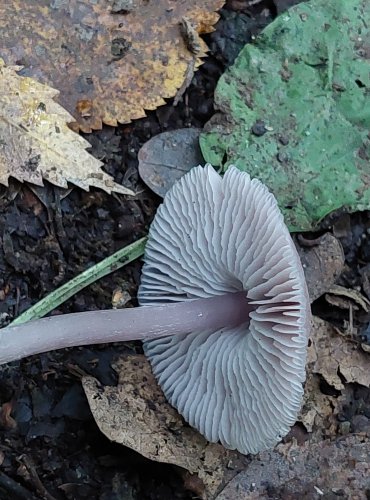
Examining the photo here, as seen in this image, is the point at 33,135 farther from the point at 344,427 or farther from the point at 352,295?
the point at 344,427

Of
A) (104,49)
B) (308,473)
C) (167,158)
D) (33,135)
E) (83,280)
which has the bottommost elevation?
(308,473)

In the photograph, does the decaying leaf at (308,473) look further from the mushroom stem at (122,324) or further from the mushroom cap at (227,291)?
the mushroom stem at (122,324)

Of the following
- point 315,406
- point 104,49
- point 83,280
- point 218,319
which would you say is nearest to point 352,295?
point 315,406

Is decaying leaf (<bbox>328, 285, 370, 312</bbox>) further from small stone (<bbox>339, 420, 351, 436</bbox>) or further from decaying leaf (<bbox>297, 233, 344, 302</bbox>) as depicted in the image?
small stone (<bbox>339, 420, 351, 436</bbox>)

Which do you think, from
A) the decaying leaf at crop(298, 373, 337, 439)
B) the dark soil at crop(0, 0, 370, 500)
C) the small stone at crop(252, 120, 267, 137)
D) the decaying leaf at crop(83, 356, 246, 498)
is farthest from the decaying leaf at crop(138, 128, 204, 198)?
the decaying leaf at crop(298, 373, 337, 439)

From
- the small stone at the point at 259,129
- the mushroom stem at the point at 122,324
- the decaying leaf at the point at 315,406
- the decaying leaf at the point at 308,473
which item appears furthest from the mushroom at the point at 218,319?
A: the small stone at the point at 259,129
